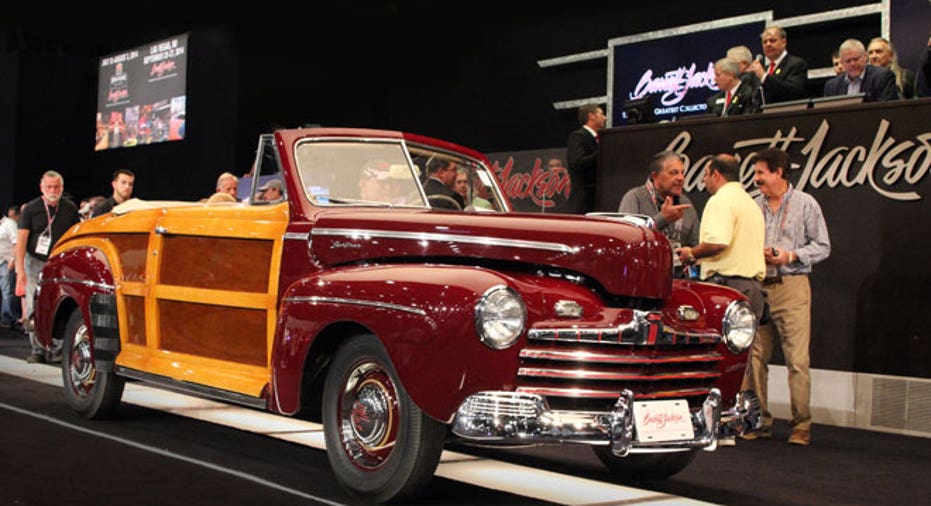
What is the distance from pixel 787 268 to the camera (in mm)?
7285

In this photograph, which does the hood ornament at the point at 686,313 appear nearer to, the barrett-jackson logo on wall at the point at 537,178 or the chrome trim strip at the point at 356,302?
the chrome trim strip at the point at 356,302

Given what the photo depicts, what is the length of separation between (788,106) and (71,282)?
5.13 metres

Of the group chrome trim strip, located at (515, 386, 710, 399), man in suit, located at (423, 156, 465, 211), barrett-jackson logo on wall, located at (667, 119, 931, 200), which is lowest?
chrome trim strip, located at (515, 386, 710, 399)

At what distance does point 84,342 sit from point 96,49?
20.8m

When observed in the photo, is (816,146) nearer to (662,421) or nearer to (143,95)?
(662,421)

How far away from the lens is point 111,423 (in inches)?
265

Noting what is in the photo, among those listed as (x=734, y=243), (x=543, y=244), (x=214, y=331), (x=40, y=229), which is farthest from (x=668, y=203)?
(x=40, y=229)

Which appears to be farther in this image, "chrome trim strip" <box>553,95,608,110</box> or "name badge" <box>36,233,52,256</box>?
"chrome trim strip" <box>553,95,608,110</box>

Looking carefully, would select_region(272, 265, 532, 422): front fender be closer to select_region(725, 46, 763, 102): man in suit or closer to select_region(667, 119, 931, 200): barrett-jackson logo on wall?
select_region(667, 119, 931, 200): barrett-jackson logo on wall

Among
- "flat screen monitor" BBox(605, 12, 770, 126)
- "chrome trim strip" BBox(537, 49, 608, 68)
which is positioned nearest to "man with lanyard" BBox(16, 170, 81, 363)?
"flat screen monitor" BBox(605, 12, 770, 126)

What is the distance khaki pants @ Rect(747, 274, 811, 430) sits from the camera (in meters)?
7.08

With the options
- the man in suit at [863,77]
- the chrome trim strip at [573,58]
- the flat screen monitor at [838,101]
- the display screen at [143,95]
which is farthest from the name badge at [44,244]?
the display screen at [143,95]

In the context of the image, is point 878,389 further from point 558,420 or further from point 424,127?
point 424,127

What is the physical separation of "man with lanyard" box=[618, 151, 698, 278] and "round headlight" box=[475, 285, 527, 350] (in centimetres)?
303
